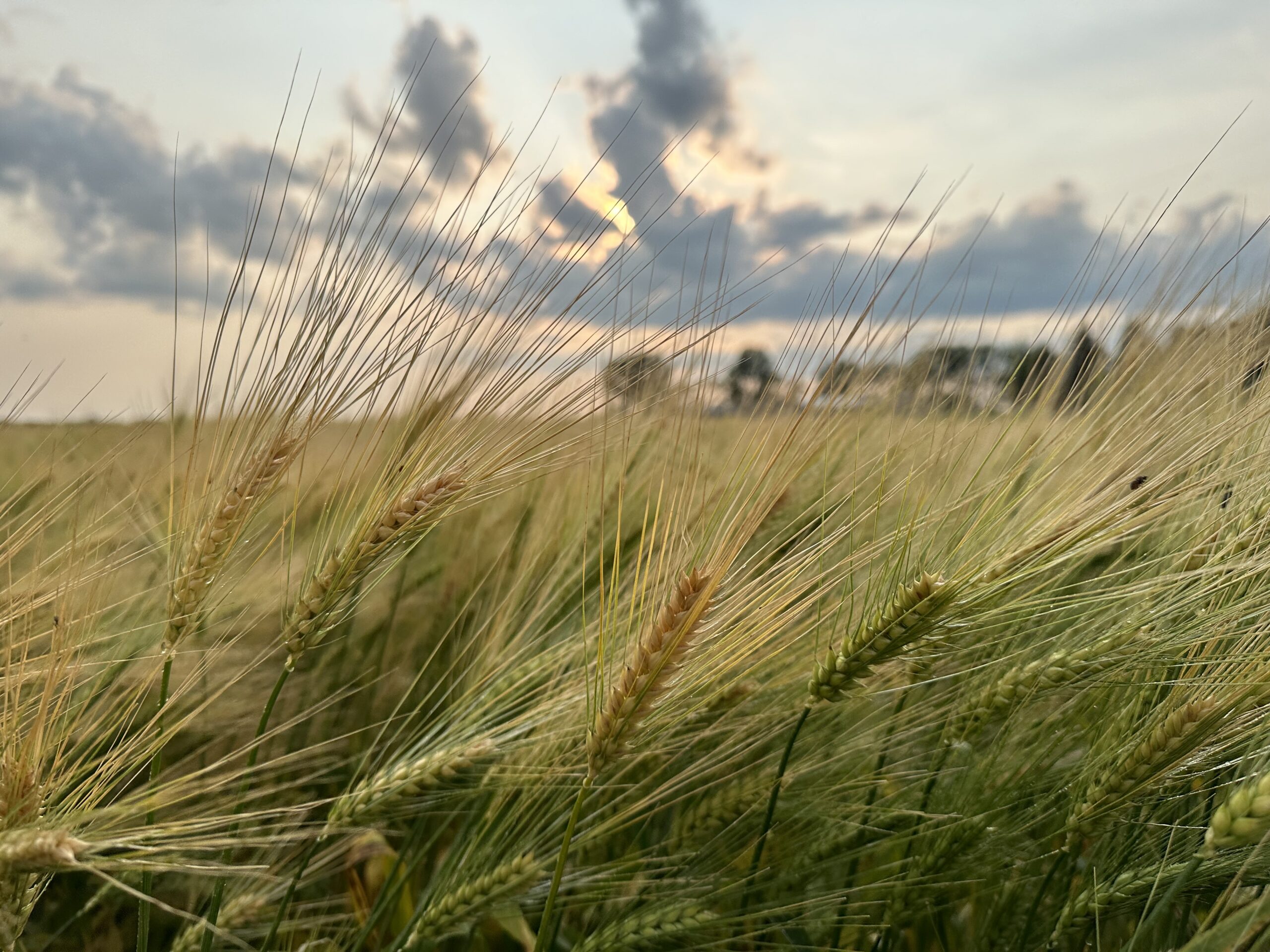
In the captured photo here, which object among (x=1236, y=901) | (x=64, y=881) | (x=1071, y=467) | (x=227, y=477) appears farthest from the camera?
(x=64, y=881)

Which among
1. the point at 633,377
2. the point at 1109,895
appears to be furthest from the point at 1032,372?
the point at 1109,895

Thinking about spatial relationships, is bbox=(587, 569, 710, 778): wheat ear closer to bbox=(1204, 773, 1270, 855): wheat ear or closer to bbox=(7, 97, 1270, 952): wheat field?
bbox=(7, 97, 1270, 952): wheat field

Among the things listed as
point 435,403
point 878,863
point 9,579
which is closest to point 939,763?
point 878,863

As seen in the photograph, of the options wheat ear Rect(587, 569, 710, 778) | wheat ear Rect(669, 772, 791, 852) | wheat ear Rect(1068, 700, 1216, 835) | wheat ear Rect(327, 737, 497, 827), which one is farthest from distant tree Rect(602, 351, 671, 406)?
wheat ear Rect(1068, 700, 1216, 835)

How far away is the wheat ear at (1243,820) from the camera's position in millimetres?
745

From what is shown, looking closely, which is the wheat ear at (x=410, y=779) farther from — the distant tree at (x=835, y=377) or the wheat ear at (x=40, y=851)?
the distant tree at (x=835, y=377)

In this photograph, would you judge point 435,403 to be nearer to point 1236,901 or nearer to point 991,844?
point 991,844

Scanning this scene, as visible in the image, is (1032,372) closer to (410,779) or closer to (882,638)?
(882,638)

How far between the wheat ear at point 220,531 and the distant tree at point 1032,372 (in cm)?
89

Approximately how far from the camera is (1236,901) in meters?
0.81

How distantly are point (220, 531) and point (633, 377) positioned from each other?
1.72 feet

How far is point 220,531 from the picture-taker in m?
0.89

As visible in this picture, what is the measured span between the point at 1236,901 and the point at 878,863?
60 centimetres

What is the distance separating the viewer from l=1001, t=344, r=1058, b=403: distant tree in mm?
1039
